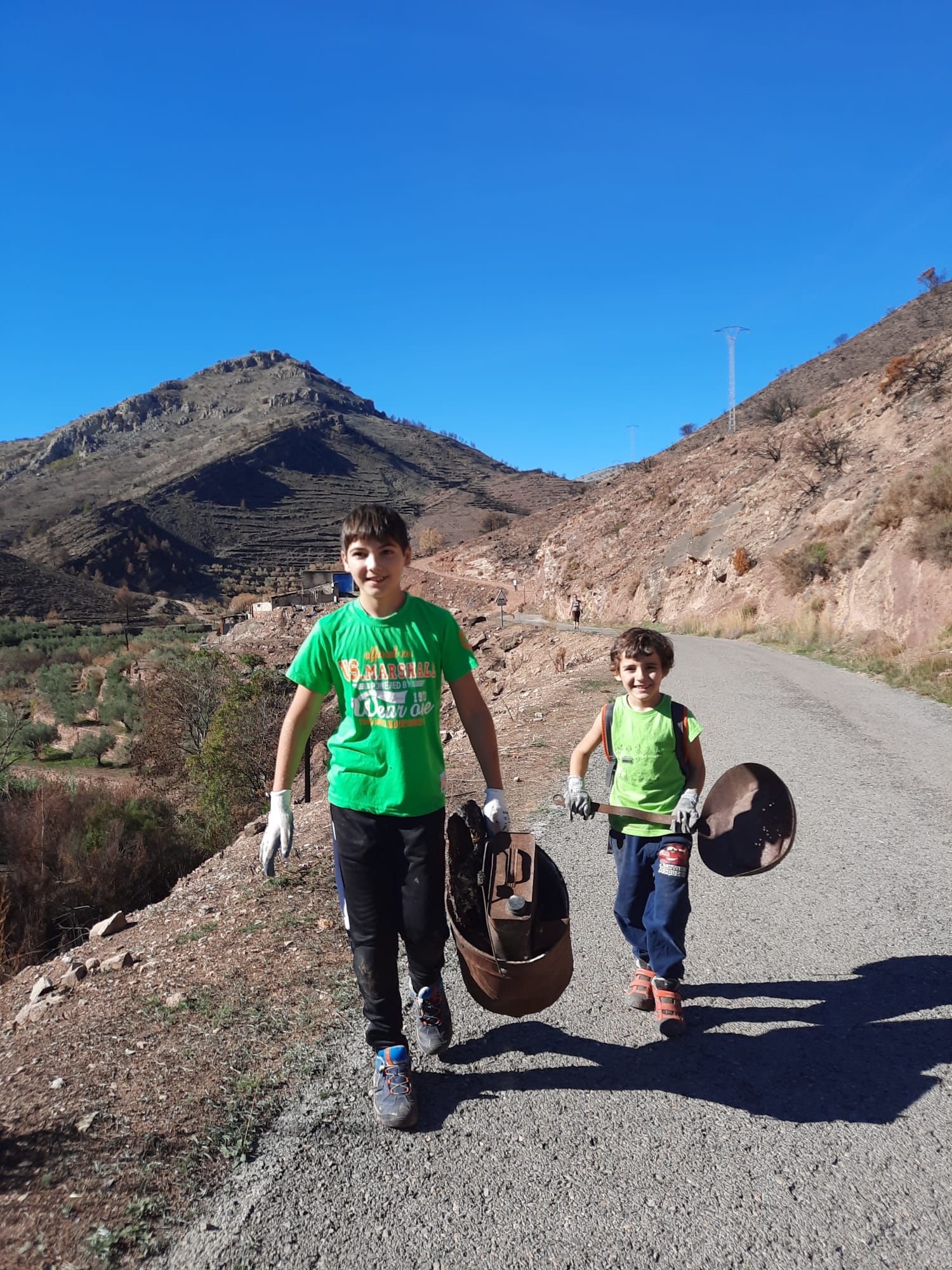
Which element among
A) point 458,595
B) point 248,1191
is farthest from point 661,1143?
point 458,595

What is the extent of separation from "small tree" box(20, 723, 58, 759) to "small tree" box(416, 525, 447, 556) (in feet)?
115

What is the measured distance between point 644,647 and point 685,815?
689mm

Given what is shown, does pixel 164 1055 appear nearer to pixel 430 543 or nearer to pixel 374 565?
pixel 374 565

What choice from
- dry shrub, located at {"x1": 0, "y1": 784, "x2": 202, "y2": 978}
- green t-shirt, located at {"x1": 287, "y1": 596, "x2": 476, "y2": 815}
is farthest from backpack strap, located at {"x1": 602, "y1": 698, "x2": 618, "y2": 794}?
dry shrub, located at {"x1": 0, "y1": 784, "x2": 202, "y2": 978}

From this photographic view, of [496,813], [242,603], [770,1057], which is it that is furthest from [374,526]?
[242,603]

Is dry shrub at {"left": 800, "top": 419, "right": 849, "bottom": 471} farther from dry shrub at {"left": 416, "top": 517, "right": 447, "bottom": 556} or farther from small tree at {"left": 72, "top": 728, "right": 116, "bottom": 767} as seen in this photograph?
dry shrub at {"left": 416, "top": 517, "right": 447, "bottom": 556}

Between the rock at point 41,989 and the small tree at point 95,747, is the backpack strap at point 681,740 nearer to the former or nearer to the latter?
the rock at point 41,989

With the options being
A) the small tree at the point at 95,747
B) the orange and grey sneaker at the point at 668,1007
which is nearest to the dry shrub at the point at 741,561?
the small tree at the point at 95,747

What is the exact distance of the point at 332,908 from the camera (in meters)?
4.27

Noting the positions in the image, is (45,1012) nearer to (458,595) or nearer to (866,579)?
(866,579)

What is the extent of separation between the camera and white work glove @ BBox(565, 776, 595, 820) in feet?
10.3

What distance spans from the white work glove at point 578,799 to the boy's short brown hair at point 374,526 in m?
1.24

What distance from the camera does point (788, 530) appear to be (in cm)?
2758

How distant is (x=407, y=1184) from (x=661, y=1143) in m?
0.80
